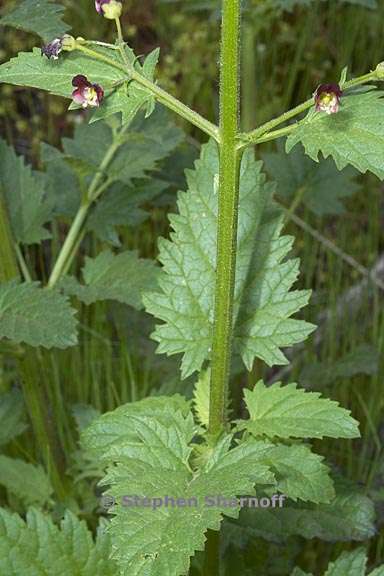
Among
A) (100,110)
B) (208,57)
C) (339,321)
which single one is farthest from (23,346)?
(208,57)

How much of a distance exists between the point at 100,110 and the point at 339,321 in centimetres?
203

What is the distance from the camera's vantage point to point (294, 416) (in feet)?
5.42

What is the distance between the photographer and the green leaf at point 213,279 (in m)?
1.75

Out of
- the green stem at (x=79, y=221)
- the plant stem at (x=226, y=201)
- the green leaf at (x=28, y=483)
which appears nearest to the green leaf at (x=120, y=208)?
the green stem at (x=79, y=221)

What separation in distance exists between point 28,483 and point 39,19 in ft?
3.65

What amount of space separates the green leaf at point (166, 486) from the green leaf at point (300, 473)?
179 millimetres

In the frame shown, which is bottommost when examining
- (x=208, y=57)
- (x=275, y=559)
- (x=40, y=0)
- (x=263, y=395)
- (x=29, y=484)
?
(x=275, y=559)

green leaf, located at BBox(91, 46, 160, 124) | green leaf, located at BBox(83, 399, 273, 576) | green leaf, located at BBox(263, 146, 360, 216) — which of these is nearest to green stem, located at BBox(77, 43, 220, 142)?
green leaf, located at BBox(91, 46, 160, 124)

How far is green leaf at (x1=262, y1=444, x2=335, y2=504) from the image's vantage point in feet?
5.44

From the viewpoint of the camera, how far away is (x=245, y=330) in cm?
177

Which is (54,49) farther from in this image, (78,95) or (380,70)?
(380,70)

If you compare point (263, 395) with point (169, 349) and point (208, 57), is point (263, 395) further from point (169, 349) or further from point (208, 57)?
point (208, 57)

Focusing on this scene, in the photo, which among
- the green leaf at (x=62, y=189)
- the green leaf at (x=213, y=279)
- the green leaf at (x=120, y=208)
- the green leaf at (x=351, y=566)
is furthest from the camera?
the green leaf at (x=62, y=189)

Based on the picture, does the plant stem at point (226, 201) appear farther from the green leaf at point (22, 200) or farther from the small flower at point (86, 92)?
the green leaf at point (22, 200)
